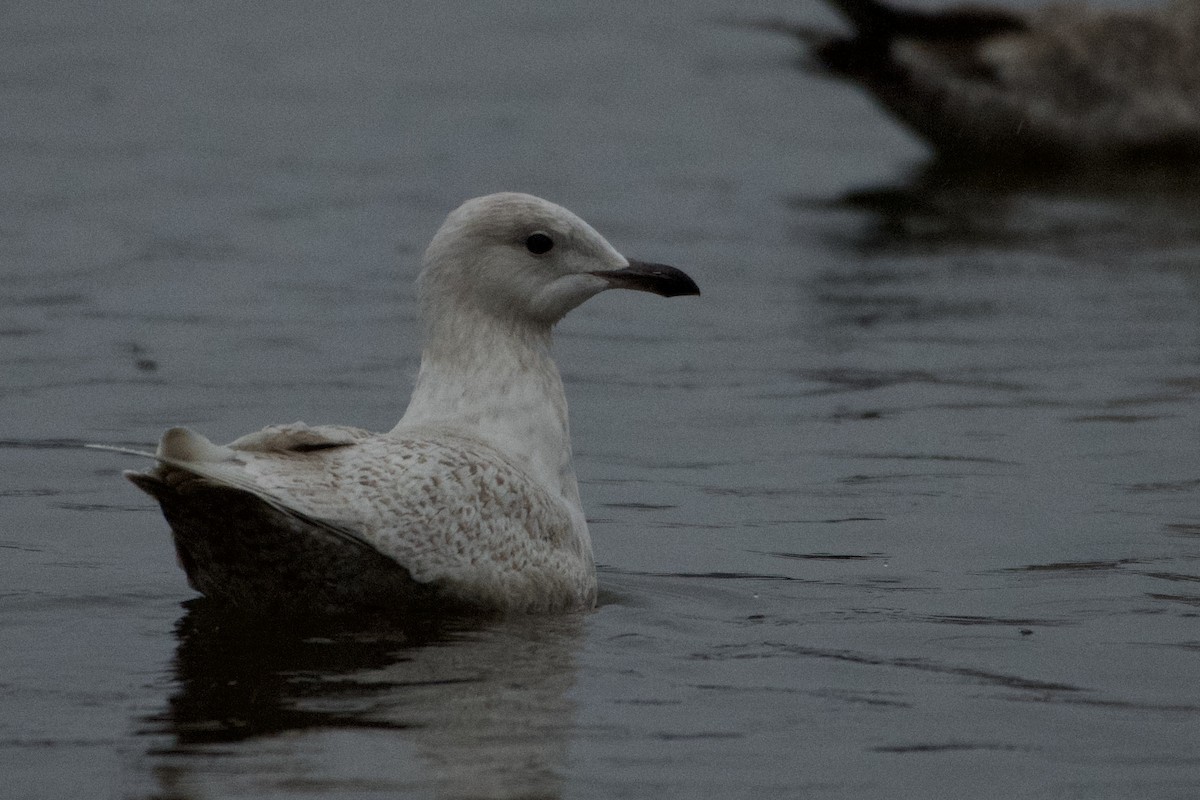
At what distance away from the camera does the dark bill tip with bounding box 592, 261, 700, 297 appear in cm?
776

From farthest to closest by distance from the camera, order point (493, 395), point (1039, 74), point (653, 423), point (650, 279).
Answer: point (1039, 74)
point (653, 423)
point (650, 279)
point (493, 395)

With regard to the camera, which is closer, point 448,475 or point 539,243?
point 448,475

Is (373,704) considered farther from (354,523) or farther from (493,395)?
(493,395)

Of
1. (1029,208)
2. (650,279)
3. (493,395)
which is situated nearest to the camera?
(493,395)

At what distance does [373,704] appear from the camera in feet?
19.8

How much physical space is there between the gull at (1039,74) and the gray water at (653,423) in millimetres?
375

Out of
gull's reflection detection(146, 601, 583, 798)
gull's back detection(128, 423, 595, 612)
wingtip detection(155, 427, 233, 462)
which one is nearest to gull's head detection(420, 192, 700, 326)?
gull's back detection(128, 423, 595, 612)

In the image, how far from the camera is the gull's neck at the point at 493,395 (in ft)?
24.8

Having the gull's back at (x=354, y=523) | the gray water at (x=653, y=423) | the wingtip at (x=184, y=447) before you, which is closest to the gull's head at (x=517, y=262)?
the gull's back at (x=354, y=523)

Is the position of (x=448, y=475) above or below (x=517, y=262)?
below

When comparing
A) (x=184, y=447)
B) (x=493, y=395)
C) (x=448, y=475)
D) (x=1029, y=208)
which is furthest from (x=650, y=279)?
(x=1029, y=208)

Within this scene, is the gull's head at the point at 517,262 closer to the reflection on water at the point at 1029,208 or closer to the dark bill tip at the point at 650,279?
the dark bill tip at the point at 650,279

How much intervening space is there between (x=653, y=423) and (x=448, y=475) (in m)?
3.65

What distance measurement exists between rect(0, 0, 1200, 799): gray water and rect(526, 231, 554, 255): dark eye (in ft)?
3.67
